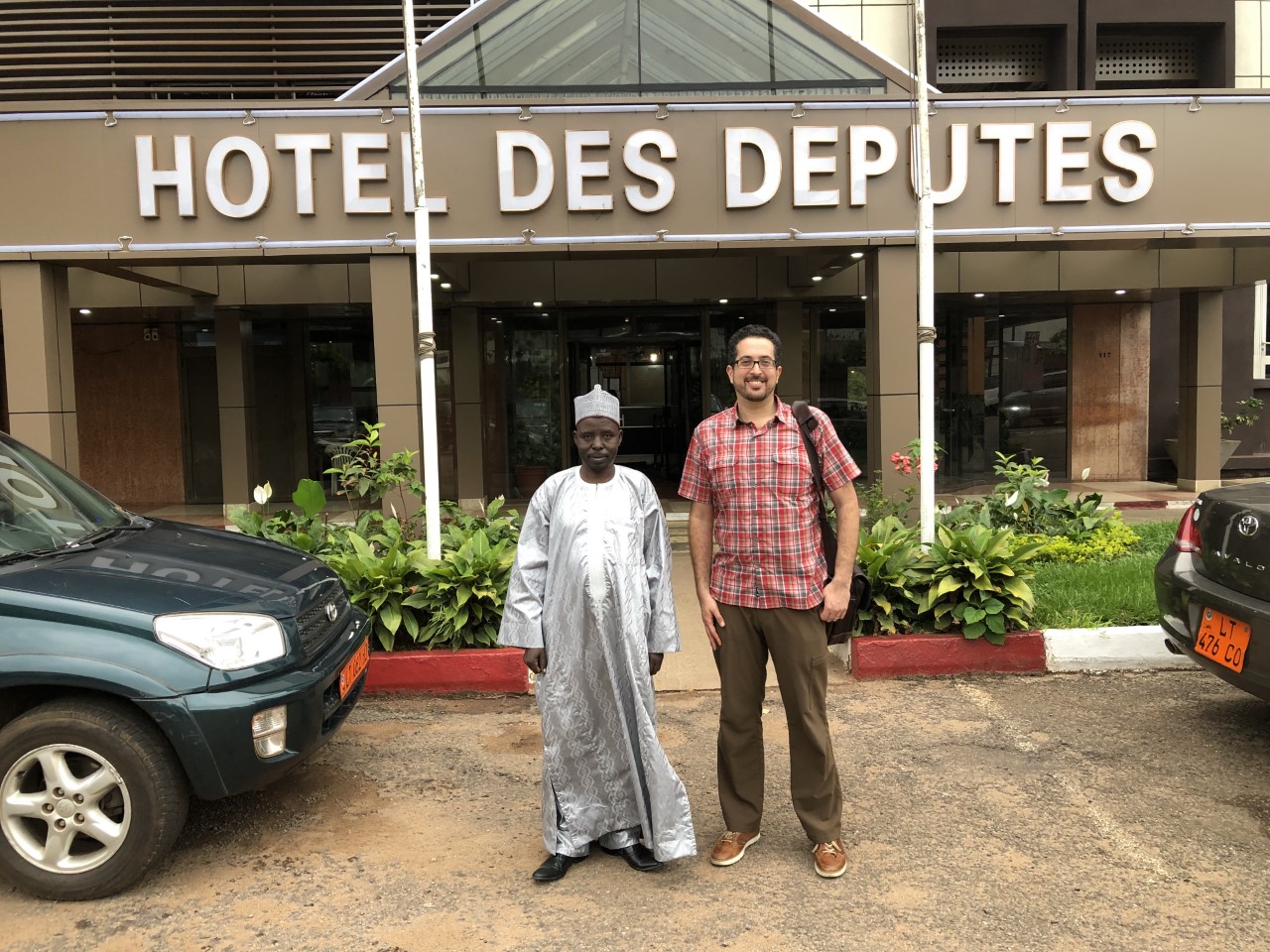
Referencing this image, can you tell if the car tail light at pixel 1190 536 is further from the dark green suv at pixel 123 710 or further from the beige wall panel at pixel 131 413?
the beige wall panel at pixel 131 413

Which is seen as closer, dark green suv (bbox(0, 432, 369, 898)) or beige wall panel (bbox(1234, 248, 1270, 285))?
dark green suv (bbox(0, 432, 369, 898))

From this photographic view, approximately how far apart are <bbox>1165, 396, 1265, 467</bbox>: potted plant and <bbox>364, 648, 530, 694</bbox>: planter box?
1179 cm

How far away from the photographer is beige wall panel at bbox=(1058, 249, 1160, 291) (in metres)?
12.7

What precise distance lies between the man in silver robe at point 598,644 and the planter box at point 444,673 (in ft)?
7.06

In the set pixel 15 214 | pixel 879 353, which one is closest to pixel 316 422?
pixel 15 214

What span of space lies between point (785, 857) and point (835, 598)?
1008 millimetres

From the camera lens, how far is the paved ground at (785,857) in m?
3.22

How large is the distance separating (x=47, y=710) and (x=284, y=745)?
792mm

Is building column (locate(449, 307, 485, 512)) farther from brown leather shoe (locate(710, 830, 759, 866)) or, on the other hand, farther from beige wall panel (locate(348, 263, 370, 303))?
brown leather shoe (locate(710, 830, 759, 866))

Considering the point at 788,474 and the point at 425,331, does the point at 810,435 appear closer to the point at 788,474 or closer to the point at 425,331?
the point at 788,474

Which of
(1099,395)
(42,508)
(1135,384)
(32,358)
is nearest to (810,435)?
(42,508)

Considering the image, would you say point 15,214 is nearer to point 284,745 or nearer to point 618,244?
point 618,244

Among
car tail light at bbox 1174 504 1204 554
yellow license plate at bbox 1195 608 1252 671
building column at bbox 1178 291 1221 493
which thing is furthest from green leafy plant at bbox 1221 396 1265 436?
yellow license plate at bbox 1195 608 1252 671

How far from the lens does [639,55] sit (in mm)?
9188
